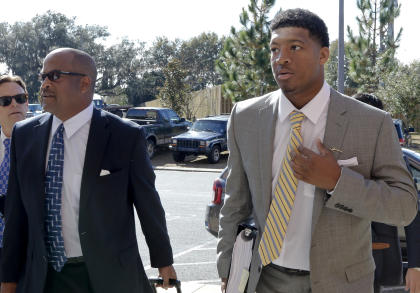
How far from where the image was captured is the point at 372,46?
3064cm

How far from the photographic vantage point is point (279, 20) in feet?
8.81

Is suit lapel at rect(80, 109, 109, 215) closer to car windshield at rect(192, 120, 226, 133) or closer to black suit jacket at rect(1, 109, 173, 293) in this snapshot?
black suit jacket at rect(1, 109, 173, 293)

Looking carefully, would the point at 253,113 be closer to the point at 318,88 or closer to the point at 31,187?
the point at 318,88

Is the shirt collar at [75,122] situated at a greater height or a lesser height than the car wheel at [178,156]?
greater

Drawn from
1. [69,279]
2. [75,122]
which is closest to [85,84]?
[75,122]

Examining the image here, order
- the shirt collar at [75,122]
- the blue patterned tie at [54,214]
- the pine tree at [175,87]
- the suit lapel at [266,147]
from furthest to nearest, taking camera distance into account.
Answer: the pine tree at [175,87], the shirt collar at [75,122], the blue patterned tie at [54,214], the suit lapel at [266,147]

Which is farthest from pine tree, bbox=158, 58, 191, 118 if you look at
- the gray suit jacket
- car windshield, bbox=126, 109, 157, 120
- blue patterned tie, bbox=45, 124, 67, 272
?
the gray suit jacket

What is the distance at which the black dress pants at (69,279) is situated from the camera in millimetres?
2934

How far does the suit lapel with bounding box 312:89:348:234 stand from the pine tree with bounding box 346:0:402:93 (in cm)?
2772

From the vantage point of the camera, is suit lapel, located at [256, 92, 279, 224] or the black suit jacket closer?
suit lapel, located at [256, 92, 279, 224]

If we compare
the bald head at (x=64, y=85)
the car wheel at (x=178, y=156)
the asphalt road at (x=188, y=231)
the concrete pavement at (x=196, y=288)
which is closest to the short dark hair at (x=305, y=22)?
the bald head at (x=64, y=85)

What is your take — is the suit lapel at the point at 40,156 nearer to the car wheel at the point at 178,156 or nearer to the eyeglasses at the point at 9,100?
the eyeglasses at the point at 9,100

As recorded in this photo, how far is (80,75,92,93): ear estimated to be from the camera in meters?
3.16

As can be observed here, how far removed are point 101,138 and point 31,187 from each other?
0.42 meters
